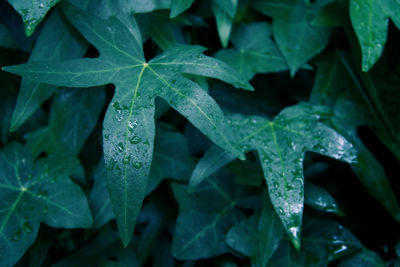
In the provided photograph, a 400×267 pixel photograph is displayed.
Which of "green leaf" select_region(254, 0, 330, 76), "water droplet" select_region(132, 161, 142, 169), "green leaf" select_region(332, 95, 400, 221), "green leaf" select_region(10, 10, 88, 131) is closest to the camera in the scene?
"water droplet" select_region(132, 161, 142, 169)

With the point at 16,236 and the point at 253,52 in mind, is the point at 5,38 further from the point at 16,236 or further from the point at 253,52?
the point at 253,52

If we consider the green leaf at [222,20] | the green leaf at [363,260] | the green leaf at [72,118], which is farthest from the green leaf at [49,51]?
the green leaf at [363,260]

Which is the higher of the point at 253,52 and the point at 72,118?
the point at 253,52

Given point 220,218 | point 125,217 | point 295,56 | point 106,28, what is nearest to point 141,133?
point 125,217

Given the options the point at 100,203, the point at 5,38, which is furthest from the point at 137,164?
the point at 5,38

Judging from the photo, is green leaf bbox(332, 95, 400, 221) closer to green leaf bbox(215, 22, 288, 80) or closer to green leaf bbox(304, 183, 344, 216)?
green leaf bbox(304, 183, 344, 216)

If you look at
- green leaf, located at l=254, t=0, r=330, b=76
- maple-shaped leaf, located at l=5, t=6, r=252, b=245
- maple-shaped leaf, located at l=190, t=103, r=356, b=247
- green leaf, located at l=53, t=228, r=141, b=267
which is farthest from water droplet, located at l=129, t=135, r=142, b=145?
green leaf, located at l=254, t=0, r=330, b=76
